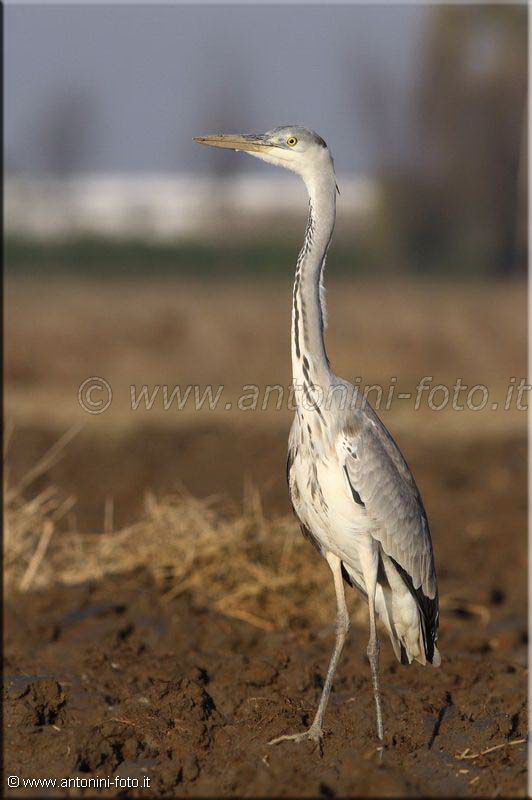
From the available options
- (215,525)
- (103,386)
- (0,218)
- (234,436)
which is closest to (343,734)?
(215,525)

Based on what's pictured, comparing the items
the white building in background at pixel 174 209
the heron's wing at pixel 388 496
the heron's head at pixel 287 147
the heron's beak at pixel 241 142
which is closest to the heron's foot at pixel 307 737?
the heron's wing at pixel 388 496

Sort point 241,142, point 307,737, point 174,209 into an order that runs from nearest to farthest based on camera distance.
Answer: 1. point 307,737
2. point 241,142
3. point 174,209

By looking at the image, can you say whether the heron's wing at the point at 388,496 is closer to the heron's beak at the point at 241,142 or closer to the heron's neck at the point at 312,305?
the heron's neck at the point at 312,305

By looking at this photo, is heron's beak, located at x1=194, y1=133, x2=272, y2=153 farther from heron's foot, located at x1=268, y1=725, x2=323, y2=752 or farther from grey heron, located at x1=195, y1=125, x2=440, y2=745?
heron's foot, located at x1=268, y1=725, x2=323, y2=752

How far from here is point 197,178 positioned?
31469 millimetres

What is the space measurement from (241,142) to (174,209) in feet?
81.2

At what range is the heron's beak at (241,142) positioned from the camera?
16.7 feet

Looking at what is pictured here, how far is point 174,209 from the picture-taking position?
29.5 m

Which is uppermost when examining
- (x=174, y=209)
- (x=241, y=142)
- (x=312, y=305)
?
(x=241, y=142)

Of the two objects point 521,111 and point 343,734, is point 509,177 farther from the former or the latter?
point 343,734

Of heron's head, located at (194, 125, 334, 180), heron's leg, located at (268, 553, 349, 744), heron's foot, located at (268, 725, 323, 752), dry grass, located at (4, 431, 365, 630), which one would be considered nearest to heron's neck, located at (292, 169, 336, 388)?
heron's head, located at (194, 125, 334, 180)

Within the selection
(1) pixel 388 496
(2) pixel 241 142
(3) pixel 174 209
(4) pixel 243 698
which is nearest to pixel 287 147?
(2) pixel 241 142

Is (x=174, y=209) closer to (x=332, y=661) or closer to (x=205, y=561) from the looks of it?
(x=205, y=561)

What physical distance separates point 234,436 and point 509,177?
15898 mm
